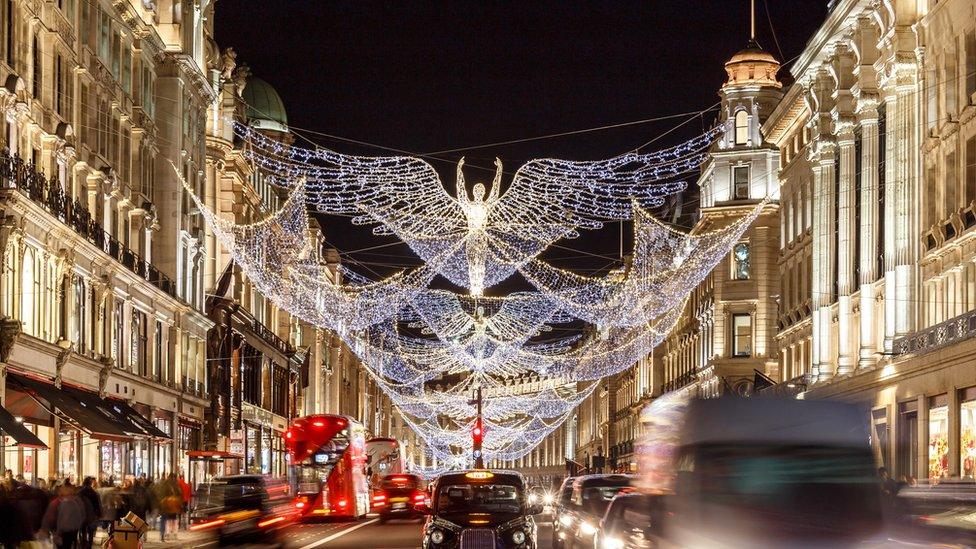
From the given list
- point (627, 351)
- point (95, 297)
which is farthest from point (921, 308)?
point (627, 351)

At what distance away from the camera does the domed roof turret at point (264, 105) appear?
93262mm

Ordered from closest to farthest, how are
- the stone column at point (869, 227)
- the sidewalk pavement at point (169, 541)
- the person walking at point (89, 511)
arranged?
1. the person walking at point (89, 511)
2. the sidewalk pavement at point (169, 541)
3. the stone column at point (869, 227)

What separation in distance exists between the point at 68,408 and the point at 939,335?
23.1 meters

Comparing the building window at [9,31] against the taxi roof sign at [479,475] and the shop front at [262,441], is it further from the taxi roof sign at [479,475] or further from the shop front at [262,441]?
the shop front at [262,441]

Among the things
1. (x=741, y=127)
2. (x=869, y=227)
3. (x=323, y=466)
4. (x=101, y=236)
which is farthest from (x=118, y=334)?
(x=741, y=127)

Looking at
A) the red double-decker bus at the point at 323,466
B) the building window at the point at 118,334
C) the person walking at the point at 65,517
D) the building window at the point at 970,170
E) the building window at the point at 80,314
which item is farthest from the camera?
the building window at the point at 118,334

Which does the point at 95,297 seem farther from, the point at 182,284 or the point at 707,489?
the point at 707,489

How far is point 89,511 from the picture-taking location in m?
29.1

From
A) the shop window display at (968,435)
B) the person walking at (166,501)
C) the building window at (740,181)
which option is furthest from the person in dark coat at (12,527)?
the building window at (740,181)

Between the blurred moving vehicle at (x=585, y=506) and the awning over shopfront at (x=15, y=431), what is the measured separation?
39.0ft

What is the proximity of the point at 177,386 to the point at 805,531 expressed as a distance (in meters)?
48.0

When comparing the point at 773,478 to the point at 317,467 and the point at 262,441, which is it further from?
the point at 262,441

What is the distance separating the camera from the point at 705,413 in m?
18.0

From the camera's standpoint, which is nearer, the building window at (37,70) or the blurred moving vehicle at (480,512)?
the blurred moving vehicle at (480,512)
